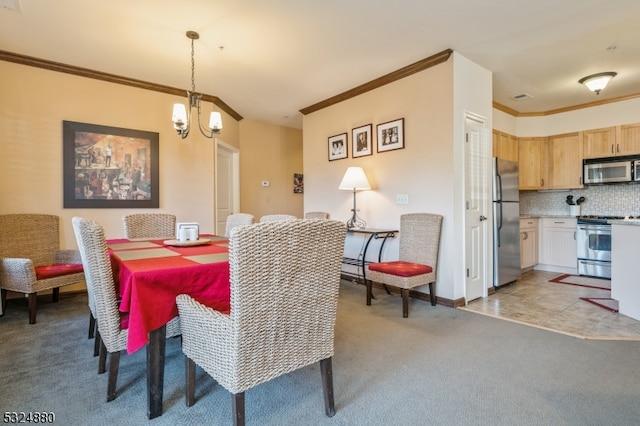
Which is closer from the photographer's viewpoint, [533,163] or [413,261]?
[413,261]

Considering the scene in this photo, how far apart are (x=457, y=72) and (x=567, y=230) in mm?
3350

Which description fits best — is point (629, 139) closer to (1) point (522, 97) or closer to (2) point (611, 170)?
(2) point (611, 170)

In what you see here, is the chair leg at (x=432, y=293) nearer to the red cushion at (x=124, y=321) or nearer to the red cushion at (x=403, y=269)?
the red cushion at (x=403, y=269)

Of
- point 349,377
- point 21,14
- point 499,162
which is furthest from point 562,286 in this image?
point 21,14

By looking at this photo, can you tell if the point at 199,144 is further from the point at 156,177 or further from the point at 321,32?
the point at 321,32

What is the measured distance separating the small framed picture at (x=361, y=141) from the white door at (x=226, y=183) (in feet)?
6.60

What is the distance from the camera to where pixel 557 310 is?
125 inches

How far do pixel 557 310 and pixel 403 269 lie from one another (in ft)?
5.21

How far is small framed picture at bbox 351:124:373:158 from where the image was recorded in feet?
13.7

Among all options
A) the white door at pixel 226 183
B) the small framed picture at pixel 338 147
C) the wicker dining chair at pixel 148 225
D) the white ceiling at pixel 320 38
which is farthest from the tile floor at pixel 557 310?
the white door at pixel 226 183

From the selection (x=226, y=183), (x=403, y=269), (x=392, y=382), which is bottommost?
(x=392, y=382)

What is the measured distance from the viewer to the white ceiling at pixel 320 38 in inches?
100

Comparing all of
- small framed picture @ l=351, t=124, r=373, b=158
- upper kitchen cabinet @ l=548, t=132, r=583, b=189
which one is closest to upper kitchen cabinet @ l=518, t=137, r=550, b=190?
upper kitchen cabinet @ l=548, t=132, r=583, b=189

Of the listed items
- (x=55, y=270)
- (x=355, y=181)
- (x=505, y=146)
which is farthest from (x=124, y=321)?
(x=505, y=146)
